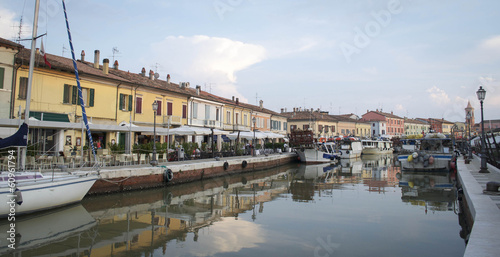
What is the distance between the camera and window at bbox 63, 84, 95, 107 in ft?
72.8

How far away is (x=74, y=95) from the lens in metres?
22.6

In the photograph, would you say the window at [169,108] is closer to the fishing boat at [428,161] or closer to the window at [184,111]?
the window at [184,111]

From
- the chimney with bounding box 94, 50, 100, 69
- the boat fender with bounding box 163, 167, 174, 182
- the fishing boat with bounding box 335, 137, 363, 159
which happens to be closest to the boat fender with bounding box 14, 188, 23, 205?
the boat fender with bounding box 163, 167, 174, 182

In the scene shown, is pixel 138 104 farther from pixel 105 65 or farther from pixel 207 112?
pixel 207 112

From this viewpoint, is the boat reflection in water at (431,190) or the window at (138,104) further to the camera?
the window at (138,104)

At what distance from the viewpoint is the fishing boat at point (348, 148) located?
46719 mm

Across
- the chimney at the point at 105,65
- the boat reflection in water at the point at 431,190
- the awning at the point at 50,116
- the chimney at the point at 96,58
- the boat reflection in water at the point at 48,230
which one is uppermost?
the chimney at the point at 96,58

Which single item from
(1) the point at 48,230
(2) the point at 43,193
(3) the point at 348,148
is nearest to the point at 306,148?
(3) the point at 348,148

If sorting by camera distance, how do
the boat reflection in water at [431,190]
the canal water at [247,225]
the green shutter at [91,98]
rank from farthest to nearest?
1. the green shutter at [91,98]
2. the boat reflection in water at [431,190]
3. the canal water at [247,225]

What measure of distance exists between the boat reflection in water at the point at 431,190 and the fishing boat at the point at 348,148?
825 inches

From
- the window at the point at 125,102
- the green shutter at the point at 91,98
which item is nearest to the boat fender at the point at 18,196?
the green shutter at the point at 91,98

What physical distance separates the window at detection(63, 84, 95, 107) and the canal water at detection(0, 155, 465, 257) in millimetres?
10342

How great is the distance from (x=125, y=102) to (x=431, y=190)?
22.1m

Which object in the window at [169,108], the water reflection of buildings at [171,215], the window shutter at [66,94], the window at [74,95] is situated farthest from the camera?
the window at [169,108]
